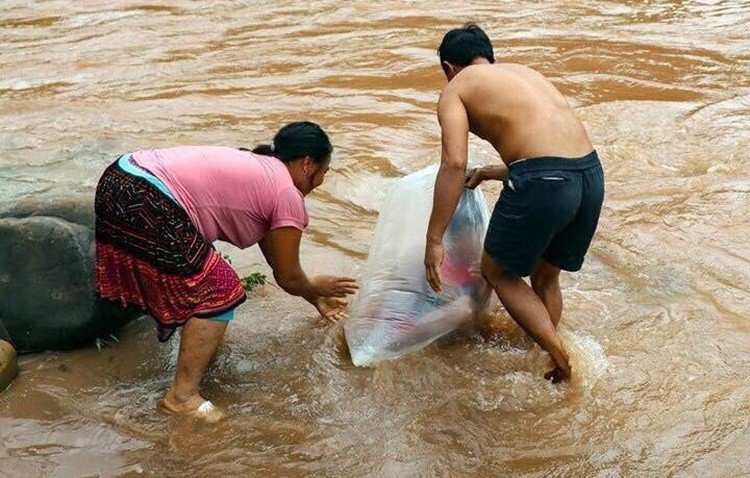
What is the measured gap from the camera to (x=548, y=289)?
12.0ft

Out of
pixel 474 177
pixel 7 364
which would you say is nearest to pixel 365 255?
pixel 474 177

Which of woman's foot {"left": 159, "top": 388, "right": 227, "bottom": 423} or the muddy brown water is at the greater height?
woman's foot {"left": 159, "top": 388, "right": 227, "bottom": 423}

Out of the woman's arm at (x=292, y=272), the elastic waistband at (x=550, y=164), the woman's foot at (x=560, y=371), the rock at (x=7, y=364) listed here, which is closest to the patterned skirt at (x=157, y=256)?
the woman's arm at (x=292, y=272)

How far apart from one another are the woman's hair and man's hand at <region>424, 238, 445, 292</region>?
1.68 feet

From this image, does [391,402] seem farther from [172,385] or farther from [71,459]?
[71,459]

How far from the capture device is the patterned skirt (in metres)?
3.04

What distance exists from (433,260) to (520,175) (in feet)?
1.48

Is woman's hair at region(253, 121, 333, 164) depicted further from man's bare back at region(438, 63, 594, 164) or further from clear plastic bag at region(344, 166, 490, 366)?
clear plastic bag at region(344, 166, 490, 366)

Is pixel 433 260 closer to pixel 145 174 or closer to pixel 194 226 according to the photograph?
pixel 194 226

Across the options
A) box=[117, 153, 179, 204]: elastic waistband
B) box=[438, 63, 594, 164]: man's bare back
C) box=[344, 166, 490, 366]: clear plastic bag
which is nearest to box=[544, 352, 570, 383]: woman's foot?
box=[344, 166, 490, 366]: clear plastic bag

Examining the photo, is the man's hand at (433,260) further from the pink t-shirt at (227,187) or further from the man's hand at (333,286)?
the pink t-shirt at (227,187)

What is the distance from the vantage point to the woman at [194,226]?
3.05m

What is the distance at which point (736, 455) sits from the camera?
9.80ft

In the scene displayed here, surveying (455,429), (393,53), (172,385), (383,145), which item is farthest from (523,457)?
(393,53)
